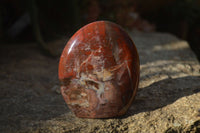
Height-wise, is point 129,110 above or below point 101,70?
below

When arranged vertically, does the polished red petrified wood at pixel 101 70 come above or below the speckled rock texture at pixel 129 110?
above

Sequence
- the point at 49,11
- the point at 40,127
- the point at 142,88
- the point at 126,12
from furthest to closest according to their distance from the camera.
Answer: the point at 126,12 < the point at 49,11 < the point at 142,88 < the point at 40,127

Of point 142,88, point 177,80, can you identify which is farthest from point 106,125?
point 177,80

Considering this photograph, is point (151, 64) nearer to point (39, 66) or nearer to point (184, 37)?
point (39, 66)

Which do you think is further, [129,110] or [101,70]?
[129,110]

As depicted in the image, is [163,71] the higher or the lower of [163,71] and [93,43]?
the lower
